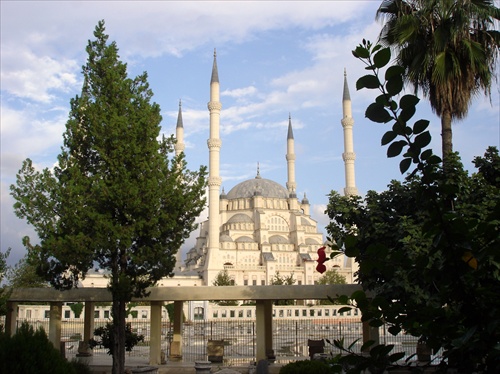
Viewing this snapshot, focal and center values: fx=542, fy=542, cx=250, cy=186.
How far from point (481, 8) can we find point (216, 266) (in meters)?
56.3

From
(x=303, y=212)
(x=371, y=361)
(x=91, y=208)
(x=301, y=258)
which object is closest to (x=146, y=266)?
(x=91, y=208)

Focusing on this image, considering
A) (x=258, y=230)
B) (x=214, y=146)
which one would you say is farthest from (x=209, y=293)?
(x=258, y=230)

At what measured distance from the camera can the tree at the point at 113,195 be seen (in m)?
13.4

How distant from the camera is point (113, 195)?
527 inches

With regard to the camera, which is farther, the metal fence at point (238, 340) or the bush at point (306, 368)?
the metal fence at point (238, 340)

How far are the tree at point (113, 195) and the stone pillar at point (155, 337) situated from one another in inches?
129

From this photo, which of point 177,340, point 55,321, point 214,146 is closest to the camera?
point 55,321

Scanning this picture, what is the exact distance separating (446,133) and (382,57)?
11.6 metres

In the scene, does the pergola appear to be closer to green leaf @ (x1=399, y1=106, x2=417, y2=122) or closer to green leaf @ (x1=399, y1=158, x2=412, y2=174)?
green leaf @ (x1=399, y1=158, x2=412, y2=174)

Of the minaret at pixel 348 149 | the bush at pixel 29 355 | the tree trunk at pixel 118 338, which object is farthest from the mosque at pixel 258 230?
the bush at pixel 29 355

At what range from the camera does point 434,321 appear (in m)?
2.70

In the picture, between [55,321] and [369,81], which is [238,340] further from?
[369,81]

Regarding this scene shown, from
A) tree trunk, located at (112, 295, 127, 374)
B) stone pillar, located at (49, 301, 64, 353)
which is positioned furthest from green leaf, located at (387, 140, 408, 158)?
stone pillar, located at (49, 301, 64, 353)

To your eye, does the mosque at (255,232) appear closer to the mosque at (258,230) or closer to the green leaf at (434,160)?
the mosque at (258,230)
